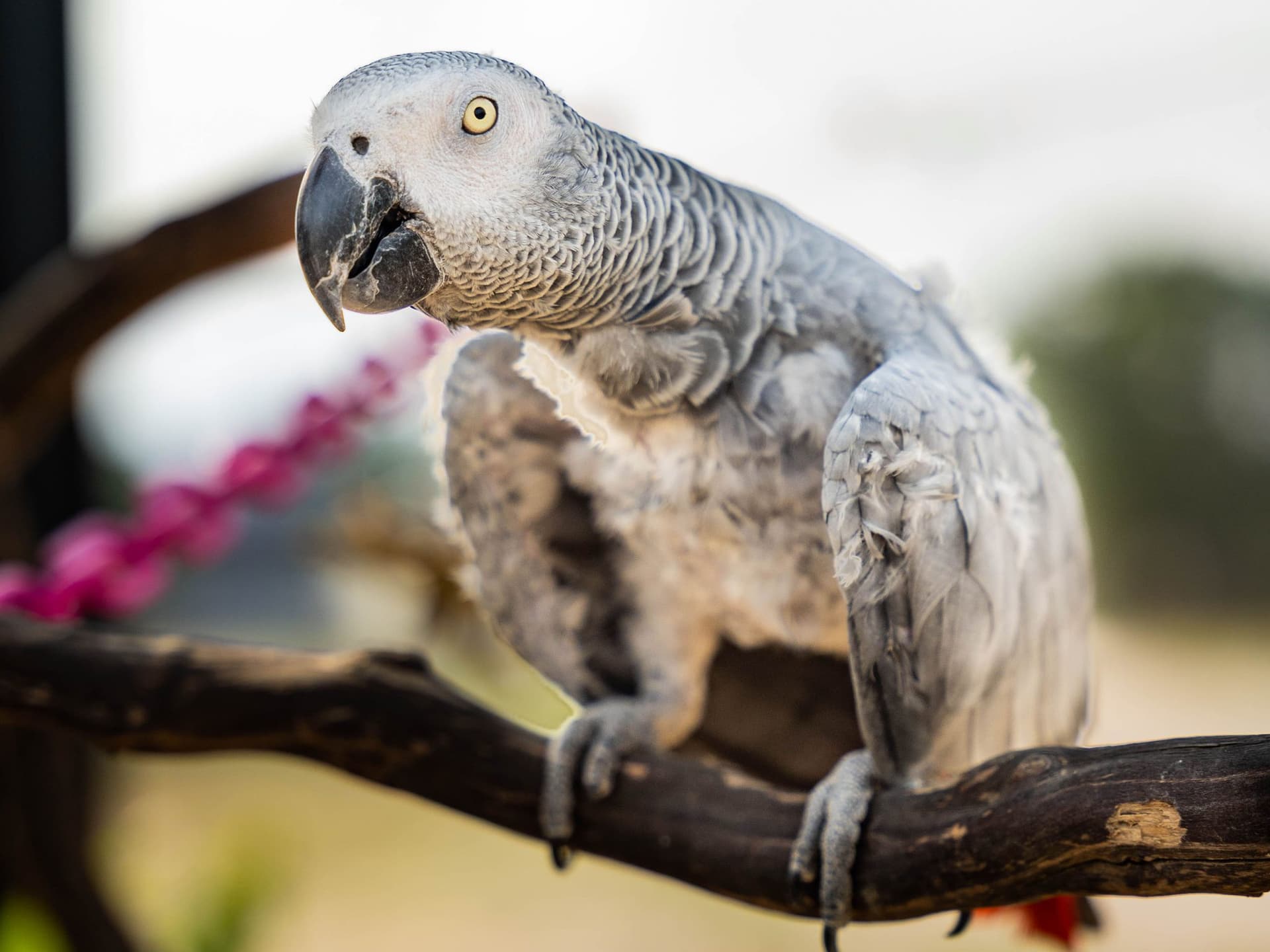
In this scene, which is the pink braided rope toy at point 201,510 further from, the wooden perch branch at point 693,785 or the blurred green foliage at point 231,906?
the blurred green foliage at point 231,906

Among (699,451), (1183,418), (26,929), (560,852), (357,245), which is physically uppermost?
(357,245)

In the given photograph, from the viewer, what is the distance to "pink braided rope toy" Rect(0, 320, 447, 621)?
1.19 metres

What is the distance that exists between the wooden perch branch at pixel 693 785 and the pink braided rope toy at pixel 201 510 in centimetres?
20

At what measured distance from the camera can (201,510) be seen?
125 centimetres

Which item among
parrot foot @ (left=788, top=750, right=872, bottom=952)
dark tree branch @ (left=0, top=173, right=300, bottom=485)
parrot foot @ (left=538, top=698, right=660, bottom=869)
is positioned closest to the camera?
parrot foot @ (left=788, top=750, right=872, bottom=952)

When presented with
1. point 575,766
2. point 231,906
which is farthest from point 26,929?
point 575,766

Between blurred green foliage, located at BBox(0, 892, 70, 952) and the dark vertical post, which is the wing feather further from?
the dark vertical post

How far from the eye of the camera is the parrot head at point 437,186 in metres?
0.56

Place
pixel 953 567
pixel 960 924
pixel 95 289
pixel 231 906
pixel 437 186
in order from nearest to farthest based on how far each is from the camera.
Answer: pixel 437 186
pixel 953 567
pixel 960 924
pixel 95 289
pixel 231 906

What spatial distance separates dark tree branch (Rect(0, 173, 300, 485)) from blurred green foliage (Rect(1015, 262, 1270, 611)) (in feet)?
4.15

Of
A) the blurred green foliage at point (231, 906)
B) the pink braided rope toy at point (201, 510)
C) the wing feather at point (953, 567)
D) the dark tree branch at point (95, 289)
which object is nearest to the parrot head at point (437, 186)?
the wing feather at point (953, 567)

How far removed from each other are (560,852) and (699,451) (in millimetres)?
411

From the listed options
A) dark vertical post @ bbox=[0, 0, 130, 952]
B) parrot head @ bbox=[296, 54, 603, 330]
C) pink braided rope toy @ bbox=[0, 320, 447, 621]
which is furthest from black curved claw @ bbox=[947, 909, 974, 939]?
dark vertical post @ bbox=[0, 0, 130, 952]

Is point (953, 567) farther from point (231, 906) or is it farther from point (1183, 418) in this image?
point (231, 906)
